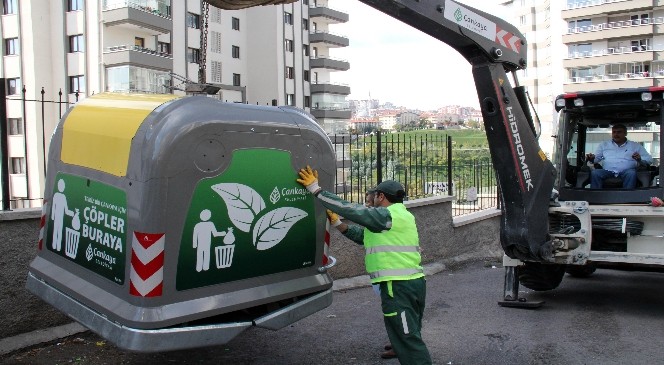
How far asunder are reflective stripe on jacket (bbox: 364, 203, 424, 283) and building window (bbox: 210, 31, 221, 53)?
47.8 meters

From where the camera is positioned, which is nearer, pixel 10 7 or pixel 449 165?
pixel 449 165

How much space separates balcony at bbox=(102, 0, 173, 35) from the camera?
38312 mm

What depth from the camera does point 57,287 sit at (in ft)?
14.9

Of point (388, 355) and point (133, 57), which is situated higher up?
point (133, 57)

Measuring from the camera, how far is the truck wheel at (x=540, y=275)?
7.75 metres

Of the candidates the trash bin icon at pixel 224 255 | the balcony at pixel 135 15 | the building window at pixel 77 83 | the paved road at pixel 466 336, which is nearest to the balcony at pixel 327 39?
the balcony at pixel 135 15

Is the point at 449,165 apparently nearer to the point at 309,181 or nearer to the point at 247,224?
the point at 309,181

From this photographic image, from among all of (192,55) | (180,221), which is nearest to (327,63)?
(192,55)

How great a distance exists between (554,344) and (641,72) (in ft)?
202

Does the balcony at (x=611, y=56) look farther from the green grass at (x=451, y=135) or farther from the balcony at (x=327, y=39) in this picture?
the green grass at (x=451, y=135)

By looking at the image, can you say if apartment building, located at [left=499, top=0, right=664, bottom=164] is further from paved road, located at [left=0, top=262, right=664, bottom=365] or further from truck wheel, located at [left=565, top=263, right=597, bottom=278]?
paved road, located at [left=0, top=262, right=664, bottom=365]

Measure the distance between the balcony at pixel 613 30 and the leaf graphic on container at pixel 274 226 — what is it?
63921 mm

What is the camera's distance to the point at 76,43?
3934cm

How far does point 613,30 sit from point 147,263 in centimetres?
6572
